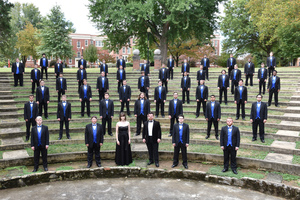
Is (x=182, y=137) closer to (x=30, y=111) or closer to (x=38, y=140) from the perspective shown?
(x=38, y=140)

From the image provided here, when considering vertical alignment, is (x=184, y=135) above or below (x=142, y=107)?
below

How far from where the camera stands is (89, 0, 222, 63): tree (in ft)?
79.6

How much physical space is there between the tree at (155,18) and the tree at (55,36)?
12.3 m

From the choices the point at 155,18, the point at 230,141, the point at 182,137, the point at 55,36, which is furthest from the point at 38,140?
the point at 55,36

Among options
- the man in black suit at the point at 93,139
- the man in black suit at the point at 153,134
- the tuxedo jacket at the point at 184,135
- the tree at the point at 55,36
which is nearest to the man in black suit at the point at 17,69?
the man in black suit at the point at 93,139

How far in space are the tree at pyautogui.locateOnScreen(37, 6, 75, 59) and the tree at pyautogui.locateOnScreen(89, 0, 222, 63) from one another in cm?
1235

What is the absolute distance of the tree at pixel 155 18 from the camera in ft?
79.6

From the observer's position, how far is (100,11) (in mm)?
29062

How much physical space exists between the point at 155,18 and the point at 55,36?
807 inches

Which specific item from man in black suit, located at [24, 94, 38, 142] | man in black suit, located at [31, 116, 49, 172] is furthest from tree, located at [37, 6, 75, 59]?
man in black suit, located at [31, 116, 49, 172]

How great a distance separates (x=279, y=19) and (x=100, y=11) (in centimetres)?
1832

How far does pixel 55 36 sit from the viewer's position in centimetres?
4103

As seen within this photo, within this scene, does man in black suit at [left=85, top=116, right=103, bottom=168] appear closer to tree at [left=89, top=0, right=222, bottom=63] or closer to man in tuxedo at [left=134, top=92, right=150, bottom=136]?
man in tuxedo at [left=134, top=92, right=150, bottom=136]

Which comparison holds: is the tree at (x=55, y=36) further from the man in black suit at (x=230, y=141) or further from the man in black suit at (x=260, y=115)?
the man in black suit at (x=230, y=141)
